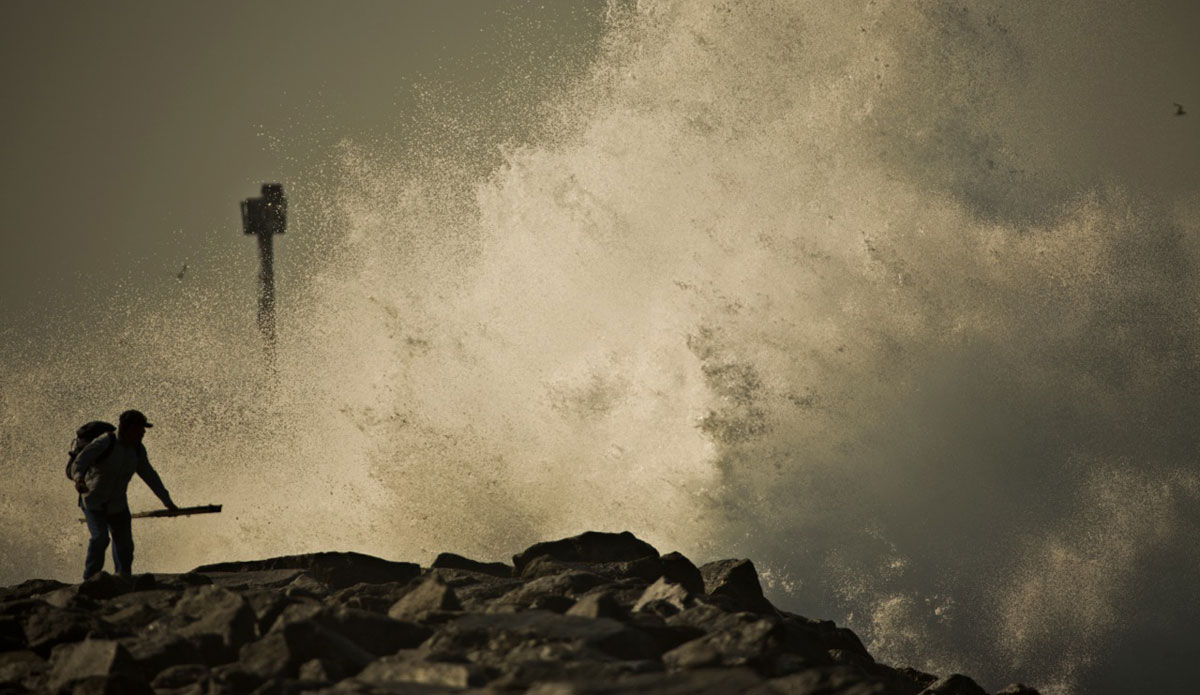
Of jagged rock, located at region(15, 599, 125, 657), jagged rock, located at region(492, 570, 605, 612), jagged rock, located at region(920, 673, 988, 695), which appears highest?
jagged rock, located at region(492, 570, 605, 612)

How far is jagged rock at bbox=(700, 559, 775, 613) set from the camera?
40.7 feet

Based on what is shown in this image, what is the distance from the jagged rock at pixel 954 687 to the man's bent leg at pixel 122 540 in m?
6.51

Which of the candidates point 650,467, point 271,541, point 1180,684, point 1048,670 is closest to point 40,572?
point 271,541

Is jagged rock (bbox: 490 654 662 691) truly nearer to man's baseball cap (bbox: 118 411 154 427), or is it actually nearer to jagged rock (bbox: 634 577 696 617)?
jagged rock (bbox: 634 577 696 617)

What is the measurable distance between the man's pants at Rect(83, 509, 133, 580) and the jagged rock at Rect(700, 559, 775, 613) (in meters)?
4.75

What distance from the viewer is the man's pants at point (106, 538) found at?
12859 mm

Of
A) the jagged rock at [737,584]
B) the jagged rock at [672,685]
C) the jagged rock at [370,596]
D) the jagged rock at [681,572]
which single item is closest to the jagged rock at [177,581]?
the jagged rock at [370,596]

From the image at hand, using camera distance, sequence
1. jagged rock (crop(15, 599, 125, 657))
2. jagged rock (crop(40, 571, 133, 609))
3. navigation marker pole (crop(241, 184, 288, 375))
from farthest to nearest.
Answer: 1. navigation marker pole (crop(241, 184, 288, 375))
2. jagged rock (crop(40, 571, 133, 609))
3. jagged rock (crop(15, 599, 125, 657))

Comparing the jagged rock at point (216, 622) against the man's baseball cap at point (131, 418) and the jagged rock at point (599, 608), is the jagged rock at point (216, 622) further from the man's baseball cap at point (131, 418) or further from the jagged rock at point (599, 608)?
the man's baseball cap at point (131, 418)

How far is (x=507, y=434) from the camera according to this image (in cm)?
2205

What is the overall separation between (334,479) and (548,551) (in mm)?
9642

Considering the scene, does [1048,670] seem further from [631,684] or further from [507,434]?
[631,684]

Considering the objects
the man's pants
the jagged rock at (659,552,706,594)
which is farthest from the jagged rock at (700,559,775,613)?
the man's pants

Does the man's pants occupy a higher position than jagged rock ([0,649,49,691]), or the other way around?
the man's pants
